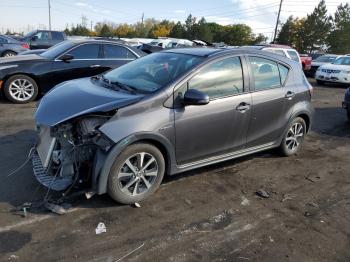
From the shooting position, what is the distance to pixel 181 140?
4.50 metres

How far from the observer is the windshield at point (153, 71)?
462cm

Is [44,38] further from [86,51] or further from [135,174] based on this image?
[135,174]

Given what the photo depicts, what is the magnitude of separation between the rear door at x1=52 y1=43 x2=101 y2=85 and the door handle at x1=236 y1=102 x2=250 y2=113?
17.9 ft

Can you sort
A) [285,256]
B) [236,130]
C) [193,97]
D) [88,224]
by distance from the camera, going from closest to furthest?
[285,256] < [88,224] < [193,97] < [236,130]

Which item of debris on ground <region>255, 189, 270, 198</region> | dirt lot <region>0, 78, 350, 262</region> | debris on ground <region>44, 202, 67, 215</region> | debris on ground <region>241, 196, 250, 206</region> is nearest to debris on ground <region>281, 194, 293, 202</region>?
dirt lot <region>0, 78, 350, 262</region>

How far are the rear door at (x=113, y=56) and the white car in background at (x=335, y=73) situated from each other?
35.5ft

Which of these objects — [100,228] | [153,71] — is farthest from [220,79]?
[100,228]

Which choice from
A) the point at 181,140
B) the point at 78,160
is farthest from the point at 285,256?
the point at 78,160

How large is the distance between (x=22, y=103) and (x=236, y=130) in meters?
5.91

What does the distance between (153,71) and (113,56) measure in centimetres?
528

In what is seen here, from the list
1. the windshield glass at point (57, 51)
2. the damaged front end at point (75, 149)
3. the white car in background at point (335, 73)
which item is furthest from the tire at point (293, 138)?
the white car in background at point (335, 73)

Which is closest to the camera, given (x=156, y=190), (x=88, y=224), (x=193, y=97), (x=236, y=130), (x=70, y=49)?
(x=88, y=224)

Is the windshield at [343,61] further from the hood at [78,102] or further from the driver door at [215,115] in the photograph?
the hood at [78,102]

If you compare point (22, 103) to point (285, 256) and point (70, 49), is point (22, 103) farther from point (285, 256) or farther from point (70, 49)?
point (285, 256)
